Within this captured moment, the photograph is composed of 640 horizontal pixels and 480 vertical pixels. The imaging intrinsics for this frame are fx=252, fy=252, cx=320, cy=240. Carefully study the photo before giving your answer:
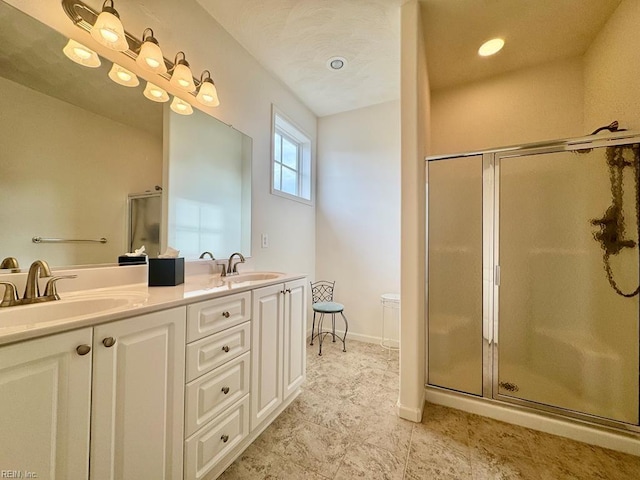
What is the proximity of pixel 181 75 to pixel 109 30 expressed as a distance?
38cm

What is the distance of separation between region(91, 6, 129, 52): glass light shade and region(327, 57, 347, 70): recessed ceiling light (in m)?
1.59

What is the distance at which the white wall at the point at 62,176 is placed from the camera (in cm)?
101

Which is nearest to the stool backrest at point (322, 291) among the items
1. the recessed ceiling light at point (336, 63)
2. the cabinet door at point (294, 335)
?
the cabinet door at point (294, 335)

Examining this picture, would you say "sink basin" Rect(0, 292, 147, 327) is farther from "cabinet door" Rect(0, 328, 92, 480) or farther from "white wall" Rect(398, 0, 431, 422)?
"white wall" Rect(398, 0, 431, 422)

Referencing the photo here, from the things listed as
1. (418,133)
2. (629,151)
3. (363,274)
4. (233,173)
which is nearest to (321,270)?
(363,274)

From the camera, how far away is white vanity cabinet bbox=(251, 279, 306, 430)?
1.43 metres

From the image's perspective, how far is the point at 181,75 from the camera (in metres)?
1.54

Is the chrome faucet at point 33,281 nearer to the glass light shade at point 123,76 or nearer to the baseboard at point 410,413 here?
the glass light shade at point 123,76

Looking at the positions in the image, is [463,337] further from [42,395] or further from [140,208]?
[140,208]

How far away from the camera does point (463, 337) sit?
184 cm

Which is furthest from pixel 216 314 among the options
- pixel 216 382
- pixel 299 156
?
pixel 299 156

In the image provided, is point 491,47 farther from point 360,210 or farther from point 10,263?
point 10,263

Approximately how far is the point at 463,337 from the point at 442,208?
0.96 metres

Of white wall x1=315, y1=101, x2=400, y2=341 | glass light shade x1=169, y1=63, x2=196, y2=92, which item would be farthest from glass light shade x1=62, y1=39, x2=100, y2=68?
white wall x1=315, y1=101, x2=400, y2=341
